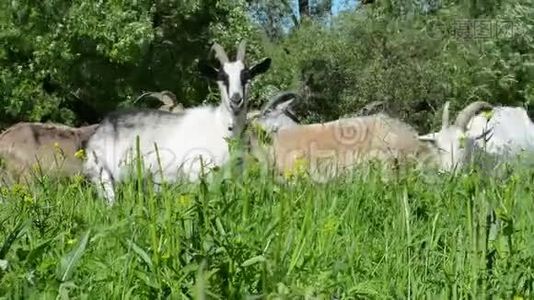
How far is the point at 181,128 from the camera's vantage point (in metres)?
11.3

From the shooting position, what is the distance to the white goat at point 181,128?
Result: 10.5m

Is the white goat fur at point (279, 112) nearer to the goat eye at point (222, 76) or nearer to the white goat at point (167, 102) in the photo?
the white goat at point (167, 102)

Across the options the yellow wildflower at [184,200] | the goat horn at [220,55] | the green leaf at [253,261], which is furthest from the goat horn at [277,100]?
the green leaf at [253,261]

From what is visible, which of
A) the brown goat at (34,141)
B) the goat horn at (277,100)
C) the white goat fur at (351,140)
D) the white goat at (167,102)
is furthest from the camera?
the goat horn at (277,100)

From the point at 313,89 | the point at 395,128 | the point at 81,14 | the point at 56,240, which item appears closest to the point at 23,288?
the point at 56,240

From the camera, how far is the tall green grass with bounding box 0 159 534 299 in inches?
116

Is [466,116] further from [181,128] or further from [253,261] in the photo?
[253,261]

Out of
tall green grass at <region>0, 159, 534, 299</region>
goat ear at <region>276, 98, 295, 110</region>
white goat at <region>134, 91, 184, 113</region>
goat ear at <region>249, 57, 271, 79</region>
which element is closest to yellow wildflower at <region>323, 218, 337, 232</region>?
tall green grass at <region>0, 159, 534, 299</region>

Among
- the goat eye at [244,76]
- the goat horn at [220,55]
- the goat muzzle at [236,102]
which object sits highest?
the goat horn at [220,55]

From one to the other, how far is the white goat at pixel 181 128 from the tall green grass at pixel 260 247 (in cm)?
574

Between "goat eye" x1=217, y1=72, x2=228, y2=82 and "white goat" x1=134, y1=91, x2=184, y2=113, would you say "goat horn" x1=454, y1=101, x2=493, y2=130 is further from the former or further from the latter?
"white goat" x1=134, y1=91, x2=184, y2=113

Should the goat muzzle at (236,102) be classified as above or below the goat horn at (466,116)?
above

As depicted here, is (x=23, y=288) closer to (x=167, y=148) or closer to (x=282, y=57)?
(x=167, y=148)

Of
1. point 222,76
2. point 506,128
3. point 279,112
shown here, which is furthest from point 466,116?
point 222,76
